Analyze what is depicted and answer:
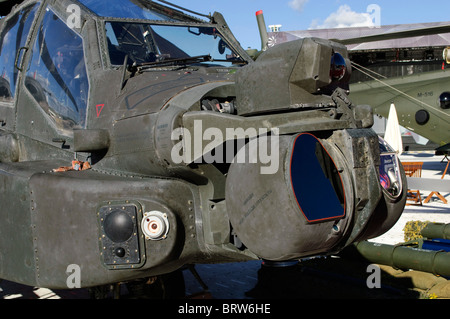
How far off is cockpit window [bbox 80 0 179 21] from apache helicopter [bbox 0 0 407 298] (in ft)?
1.45

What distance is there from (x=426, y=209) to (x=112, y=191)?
10.3m

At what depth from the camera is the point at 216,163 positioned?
11.6 feet

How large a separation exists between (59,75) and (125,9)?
1.00m

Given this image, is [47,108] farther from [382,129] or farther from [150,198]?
[382,129]

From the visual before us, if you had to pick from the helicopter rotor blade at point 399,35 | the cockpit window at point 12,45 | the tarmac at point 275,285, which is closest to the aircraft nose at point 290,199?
the tarmac at point 275,285

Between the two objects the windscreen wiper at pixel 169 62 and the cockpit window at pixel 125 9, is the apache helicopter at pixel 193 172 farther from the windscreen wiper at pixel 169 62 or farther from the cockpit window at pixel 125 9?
the cockpit window at pixel 125 9

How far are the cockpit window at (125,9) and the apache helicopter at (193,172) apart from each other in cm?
44

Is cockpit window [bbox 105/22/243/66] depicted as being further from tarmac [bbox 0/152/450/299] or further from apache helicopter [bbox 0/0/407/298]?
tarmac [bbox 0/152/450/299]

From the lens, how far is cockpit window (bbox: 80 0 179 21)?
486cm

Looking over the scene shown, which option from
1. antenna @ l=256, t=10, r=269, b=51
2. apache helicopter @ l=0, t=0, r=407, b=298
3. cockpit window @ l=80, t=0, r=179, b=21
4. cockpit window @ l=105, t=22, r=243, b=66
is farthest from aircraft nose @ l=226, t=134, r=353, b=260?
antenna @ l=256, t=10, r=269, b=51

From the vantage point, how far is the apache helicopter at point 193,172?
308 centimetres

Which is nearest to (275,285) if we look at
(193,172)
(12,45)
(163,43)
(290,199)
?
(163,43)

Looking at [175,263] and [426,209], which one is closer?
[175,263]

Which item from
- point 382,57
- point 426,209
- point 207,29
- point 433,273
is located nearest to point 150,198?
point 207,29
